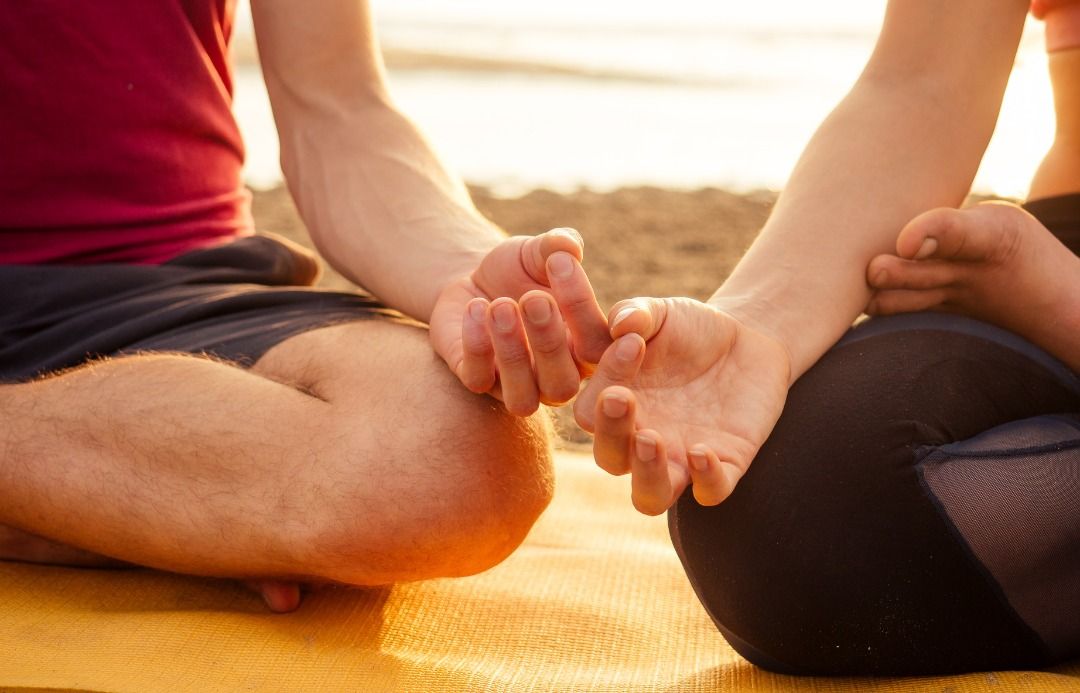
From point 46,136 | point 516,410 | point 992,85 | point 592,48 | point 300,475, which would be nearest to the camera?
point 516,410

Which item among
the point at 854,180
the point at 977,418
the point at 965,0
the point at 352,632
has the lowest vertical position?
the point at 352,632

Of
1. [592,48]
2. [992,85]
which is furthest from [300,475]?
[592,48]

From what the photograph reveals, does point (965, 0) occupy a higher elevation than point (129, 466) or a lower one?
higher

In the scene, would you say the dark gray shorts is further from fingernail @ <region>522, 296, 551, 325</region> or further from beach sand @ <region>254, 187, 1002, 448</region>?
beach sand @ <region>254, 187, 1002, 448</region>

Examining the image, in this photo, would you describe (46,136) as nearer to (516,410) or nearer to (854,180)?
(516,410)

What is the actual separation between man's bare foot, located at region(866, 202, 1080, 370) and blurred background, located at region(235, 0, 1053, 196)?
2.13ft

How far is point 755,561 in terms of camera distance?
0.99 m

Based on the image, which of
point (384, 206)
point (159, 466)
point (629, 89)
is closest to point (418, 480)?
point (159, 466)

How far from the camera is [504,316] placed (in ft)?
2.83

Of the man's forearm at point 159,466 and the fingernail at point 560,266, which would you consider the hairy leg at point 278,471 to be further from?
the fingernail at point 560,266

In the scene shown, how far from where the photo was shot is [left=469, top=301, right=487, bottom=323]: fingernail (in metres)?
0.89

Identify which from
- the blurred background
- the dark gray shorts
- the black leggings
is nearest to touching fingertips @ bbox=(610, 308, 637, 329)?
the black leggings

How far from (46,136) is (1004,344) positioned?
1.07m

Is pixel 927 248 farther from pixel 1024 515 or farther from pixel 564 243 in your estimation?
pixel 564 243
